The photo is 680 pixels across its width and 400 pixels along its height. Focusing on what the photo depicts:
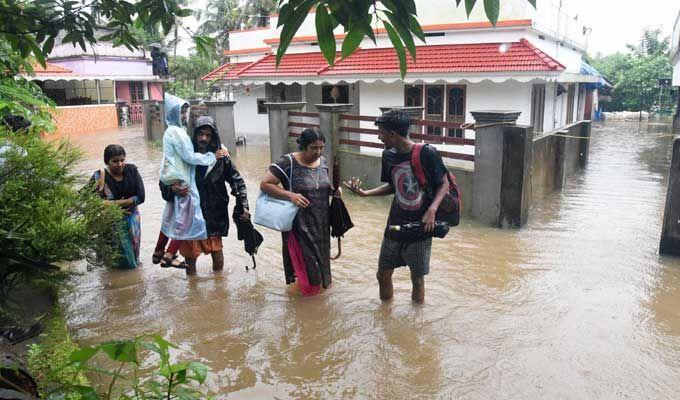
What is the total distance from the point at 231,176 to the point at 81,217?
173 centimetres

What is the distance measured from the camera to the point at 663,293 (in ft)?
16.9

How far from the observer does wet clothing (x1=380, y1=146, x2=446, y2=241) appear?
4164 mm

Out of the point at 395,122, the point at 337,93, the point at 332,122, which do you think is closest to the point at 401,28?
the point at 395,122

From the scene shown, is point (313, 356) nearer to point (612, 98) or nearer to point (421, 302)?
point (421, 302)

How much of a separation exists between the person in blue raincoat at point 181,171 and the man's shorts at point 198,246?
0.18m

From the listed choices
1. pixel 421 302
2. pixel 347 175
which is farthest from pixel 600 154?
pixel 421 302

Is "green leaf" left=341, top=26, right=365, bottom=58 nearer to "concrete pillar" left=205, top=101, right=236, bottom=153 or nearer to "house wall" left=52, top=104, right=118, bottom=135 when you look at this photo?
"concrete pillar" left=205, top=101, right=236, bottom=153

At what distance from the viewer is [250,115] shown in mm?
20625

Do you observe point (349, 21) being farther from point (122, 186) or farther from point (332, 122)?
point (332, 122)

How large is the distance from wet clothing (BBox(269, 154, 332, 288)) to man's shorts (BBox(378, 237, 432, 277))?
1.94ft

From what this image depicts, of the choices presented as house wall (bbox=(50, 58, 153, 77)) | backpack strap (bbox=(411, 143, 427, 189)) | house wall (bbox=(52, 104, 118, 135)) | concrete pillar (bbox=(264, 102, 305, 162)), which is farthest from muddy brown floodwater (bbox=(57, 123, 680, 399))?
house wall (bbox=(50, 58, 153, 77))

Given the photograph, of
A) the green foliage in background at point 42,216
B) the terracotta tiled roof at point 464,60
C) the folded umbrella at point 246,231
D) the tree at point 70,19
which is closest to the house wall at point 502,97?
the terracotta tiled roof at point 464,60

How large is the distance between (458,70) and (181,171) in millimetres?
9161

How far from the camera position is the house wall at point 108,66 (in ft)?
96.9
